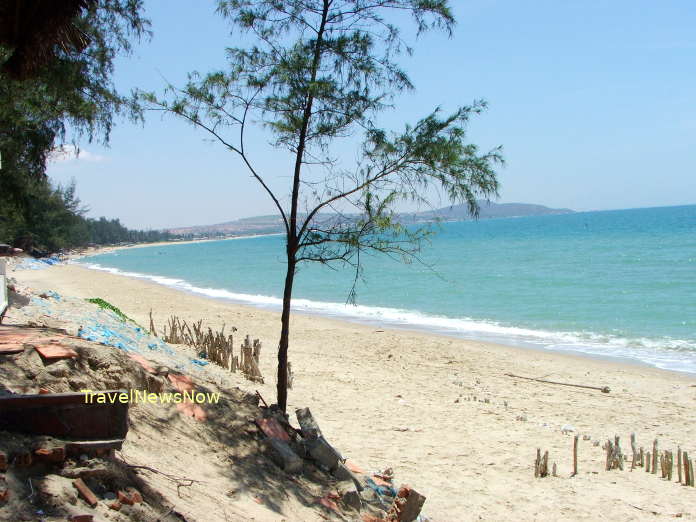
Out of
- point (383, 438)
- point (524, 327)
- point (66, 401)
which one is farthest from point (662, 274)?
point (66, 401)

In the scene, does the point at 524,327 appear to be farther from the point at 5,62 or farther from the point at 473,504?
the point at 5,62

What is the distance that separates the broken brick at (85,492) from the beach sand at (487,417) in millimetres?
3521

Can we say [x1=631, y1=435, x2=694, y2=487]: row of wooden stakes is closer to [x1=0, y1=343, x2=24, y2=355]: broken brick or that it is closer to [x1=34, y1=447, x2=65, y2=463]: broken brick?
[x1=34, y1=447, x2=65, y2=463]: broken brick

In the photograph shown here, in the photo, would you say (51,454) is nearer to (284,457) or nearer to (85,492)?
(85,492)

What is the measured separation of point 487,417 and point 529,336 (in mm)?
A: 9492

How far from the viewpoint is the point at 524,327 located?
19297mm

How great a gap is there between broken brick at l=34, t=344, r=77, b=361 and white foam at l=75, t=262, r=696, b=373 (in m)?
11.6

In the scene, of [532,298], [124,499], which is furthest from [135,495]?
[532,298]

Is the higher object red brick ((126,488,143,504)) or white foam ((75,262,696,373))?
red brick ((126,488,143,504))

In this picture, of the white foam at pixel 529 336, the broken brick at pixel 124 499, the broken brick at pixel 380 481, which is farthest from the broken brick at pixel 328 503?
the white foam at pixel 529 336

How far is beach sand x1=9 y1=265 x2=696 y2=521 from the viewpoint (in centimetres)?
623

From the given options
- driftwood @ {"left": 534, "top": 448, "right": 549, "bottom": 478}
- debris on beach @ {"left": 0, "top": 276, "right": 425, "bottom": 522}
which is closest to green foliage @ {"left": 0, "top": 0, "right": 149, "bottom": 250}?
debris on beach @ {"left": 0, "top": 276, "right": 425, "bottom": 522}

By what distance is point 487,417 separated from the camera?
9070mm

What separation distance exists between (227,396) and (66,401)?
2728mm
